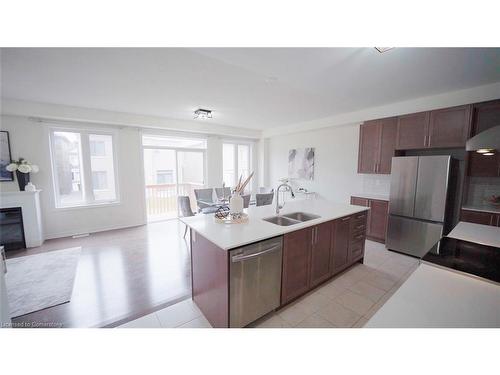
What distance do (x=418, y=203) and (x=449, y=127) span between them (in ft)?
3.92

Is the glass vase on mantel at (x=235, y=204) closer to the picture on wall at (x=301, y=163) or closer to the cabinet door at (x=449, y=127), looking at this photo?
the cabinet door at (x=449, y=127)

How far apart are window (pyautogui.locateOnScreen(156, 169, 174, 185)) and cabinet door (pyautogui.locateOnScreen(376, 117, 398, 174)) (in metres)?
5.01

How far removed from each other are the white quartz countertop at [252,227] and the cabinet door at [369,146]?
153 centimetres

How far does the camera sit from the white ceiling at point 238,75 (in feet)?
6.36

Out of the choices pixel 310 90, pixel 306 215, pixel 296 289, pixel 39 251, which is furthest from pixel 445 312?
pixel 39 251

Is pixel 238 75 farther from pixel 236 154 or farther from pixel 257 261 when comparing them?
pixel 236 154

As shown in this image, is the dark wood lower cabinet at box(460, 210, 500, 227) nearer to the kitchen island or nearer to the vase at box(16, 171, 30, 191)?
the kitchen island

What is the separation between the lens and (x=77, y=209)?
13.4 ft

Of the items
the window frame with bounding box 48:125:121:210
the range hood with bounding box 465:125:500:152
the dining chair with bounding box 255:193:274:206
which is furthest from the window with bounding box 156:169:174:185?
the range hood with bounding box 465:125:500:152

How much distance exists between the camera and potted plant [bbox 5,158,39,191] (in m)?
3.35

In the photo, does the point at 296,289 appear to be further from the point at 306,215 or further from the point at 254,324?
the point at 306,215

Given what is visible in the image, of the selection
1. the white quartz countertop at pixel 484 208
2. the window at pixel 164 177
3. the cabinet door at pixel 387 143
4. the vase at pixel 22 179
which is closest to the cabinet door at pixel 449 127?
the cabinet door at pixel 387 143
